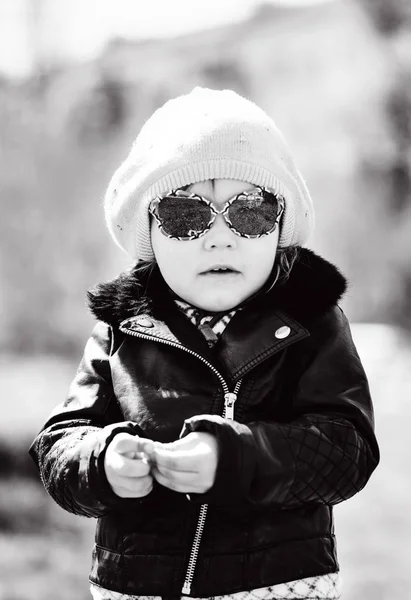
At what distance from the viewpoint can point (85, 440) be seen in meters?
1.37

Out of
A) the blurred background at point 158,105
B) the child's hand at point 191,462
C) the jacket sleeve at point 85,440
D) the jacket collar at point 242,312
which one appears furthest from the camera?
the blurred background at point 158,105

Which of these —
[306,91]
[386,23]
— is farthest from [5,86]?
[386,23]

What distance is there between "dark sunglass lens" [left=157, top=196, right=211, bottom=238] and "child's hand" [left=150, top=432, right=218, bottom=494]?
0.38 meters

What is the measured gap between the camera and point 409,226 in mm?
4090

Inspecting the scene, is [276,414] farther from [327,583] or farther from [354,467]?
[327,583]

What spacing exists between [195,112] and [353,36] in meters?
2.78

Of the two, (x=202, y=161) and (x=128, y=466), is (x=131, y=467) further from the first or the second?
(x=202, y=161)

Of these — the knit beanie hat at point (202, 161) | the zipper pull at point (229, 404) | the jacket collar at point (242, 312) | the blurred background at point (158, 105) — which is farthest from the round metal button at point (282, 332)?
the blurred background at point (158, 105)

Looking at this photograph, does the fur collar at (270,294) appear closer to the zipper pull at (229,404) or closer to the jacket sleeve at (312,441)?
the jacket sleeve at (312,441)

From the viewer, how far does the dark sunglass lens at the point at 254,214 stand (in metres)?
1.46

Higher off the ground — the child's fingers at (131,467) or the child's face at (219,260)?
the child's face at (219,260)

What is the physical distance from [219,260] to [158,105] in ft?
9.28

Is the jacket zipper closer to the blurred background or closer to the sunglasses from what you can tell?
the sunglasses

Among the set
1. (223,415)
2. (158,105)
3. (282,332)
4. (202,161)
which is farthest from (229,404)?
(158,105)
